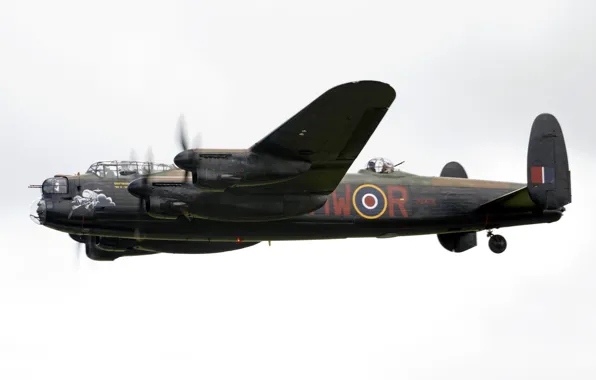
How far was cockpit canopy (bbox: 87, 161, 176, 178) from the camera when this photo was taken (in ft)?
91.9

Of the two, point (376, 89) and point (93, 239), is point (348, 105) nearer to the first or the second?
point (376, 89)

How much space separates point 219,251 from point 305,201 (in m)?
5.27

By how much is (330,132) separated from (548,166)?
693 centimetres

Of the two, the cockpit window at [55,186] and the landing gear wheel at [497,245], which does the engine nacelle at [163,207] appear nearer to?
the cockpit window at [55,186]

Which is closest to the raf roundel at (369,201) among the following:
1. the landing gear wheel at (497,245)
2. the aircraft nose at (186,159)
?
the landing gear wheel at (497,245)

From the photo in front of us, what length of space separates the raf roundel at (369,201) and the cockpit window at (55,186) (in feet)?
22.9

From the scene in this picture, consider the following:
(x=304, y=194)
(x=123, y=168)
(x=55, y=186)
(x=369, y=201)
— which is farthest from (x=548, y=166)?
(x=55, y=186)

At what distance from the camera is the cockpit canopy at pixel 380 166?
29250 millimetres

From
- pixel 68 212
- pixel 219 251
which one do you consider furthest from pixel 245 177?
pixel 219 251

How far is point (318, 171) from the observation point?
1042 inches

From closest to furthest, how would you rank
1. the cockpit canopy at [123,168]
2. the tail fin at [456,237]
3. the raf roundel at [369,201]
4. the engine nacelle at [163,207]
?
the engine nacelle at [163,207], the cockpit canopy at [123,168], the raf roundel at [369,201], the tail fin at [456,237]

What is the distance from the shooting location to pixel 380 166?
96.0ft

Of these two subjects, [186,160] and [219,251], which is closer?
[186,160]

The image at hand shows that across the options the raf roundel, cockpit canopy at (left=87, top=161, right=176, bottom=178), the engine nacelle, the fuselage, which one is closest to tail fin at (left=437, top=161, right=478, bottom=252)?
the fuselage
